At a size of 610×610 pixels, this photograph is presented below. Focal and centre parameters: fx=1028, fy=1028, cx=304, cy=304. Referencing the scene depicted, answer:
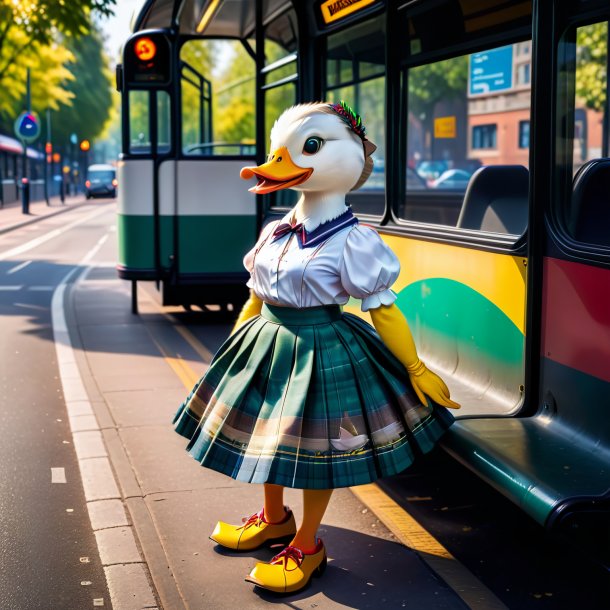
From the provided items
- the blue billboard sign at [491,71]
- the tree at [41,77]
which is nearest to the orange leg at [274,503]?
the blue billboard sign at [491,71]

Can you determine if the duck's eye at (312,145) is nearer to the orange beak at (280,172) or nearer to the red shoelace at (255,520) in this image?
the orange beak at (280,172)

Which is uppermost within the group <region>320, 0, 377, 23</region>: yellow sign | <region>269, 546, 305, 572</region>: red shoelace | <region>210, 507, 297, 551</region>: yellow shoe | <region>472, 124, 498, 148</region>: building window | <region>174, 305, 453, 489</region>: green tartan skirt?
<region>320, 0, 377, 23</region>: yellow sign

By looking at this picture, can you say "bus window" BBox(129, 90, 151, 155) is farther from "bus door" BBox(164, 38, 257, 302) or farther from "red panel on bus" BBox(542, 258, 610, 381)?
"red panel on bus" BBox(542, 258, 610, 381)

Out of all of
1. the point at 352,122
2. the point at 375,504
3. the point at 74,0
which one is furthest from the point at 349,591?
the point at 74,0

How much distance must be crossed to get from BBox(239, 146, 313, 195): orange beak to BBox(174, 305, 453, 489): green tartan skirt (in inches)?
19.7

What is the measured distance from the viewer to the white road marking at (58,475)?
5.77 m

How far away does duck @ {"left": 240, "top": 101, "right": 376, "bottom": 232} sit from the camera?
13.7 feet

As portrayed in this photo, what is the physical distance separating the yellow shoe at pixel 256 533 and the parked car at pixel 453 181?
20.5 feet

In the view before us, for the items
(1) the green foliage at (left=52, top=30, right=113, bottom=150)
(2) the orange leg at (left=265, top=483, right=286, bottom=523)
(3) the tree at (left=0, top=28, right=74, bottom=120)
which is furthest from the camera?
(1) the green foliage at (left=52, top=30, right=113, bottom=150)

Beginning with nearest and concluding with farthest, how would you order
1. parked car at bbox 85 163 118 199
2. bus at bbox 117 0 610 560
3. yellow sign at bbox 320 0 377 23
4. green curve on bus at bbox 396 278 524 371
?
1. bus at bbox 117 0 610 560
2. green curve on bus at bbox 396 278 524 371
3. yellow sign at bbox 320 0 377 23
4. parked car at bbox 85 163 118 199

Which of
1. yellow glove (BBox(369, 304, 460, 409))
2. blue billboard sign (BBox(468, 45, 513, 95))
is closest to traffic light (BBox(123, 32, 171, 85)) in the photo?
blue billboard sign (BBox(468, 45, 513, 95))

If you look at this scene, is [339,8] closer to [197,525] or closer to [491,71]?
[491,71]

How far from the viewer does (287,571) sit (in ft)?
13.4

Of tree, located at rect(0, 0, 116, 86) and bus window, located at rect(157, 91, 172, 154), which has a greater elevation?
tree, located at rect(0, 0, 116, 86)
